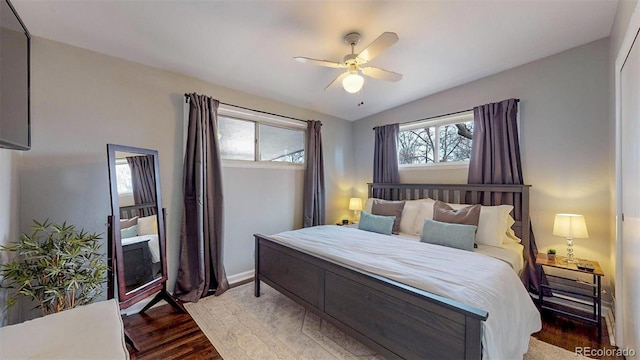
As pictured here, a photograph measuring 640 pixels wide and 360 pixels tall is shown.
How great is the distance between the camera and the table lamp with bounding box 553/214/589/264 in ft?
7.07

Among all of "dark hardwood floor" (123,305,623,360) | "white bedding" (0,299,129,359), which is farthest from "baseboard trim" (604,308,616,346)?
"white bedding" (0,299,129,359)

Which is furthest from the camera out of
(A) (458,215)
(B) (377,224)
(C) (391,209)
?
(C) (391,209)

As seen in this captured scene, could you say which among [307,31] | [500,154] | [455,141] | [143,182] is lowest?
[143,182]

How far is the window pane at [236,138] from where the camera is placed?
3.24m

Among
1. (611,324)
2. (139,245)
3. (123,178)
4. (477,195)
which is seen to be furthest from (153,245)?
(611,324)

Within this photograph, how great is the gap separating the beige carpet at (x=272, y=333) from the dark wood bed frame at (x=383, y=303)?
21 cm

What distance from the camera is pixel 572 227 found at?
7.17 feet

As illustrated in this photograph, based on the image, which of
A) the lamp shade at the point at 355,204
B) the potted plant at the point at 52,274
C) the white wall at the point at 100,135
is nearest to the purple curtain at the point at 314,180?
the lamp shade at the point at 355,204

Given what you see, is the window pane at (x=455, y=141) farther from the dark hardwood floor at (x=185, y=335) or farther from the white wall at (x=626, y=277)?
the dark hardwood floor at (x=185, y=335)

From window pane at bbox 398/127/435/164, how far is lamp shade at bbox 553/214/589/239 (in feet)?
5.49

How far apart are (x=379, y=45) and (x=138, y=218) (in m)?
2.62

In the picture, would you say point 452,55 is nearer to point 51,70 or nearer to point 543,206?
point 543,206

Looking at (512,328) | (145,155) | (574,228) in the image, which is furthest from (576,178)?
(145,155)

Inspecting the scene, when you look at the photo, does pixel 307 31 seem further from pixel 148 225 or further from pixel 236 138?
pixel 148 225
